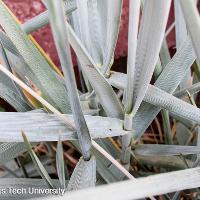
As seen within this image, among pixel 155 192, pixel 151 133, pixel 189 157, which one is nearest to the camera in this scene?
pixel 155 192

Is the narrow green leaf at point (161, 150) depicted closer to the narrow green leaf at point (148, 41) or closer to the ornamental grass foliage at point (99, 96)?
the ornamental grass foliage at point (99, 96)

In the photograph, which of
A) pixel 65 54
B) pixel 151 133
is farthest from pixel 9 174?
pixel 65 54

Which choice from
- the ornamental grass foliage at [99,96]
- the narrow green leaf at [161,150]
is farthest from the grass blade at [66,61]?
the narrow green leaf at [161,150]

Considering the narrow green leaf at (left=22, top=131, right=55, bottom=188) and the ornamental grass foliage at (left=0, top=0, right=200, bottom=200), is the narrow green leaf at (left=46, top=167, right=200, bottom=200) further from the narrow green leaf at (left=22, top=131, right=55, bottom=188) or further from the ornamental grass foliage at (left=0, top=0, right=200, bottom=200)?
the narrow green leaf at (left=22, top=131, right=55, bottom=188)

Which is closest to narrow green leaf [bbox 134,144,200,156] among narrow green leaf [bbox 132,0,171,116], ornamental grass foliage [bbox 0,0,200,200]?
ornamental grass foliage [bbox 0,0,200,200]

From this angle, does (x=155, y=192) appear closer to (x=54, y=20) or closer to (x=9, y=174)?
(x=54, y=20)

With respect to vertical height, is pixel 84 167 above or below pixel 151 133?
below

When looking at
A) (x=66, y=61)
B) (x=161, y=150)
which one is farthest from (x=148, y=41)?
(x=161, y=150)

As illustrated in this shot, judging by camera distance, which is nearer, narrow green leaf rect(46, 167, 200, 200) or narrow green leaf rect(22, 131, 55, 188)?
narrow green leaf rect(46, 167, 200, 200)
